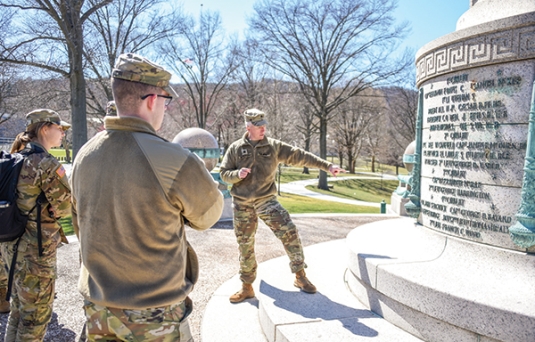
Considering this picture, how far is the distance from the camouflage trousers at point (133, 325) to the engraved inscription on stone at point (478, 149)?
300 centimetres

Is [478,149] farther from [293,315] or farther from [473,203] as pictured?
[293,315]

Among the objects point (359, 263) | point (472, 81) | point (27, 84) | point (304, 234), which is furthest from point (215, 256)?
point (27, 84)

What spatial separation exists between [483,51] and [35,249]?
4.34 metres

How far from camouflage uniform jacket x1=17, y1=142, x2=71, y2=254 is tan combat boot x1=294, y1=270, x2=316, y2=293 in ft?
8.01

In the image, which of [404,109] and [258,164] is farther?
[404,109]

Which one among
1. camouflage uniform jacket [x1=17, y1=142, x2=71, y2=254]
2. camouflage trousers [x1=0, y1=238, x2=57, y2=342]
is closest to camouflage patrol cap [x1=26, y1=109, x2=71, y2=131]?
camouflage uniform jacket [x1=17, y1=142, x2=71, y2=254]

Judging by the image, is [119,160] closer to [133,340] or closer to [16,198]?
[133,340]

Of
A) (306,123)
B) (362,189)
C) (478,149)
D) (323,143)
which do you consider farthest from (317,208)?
(306,123)

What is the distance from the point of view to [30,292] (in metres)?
3.08

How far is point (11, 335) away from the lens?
3125 millimetres

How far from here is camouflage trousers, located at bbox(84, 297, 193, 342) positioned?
187cm

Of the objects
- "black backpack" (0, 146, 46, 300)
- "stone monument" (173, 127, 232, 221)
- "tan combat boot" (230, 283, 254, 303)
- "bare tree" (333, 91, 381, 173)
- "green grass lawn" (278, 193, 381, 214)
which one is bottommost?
"green grass lawn" (278, 193, 381, 214)

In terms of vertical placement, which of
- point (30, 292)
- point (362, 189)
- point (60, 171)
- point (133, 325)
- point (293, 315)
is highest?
point (60, 171)

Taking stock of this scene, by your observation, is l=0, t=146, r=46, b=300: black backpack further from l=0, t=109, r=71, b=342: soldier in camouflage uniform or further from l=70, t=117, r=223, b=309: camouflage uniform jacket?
l=70, t=117, r=223, b=309: camouflage uniform jacket
